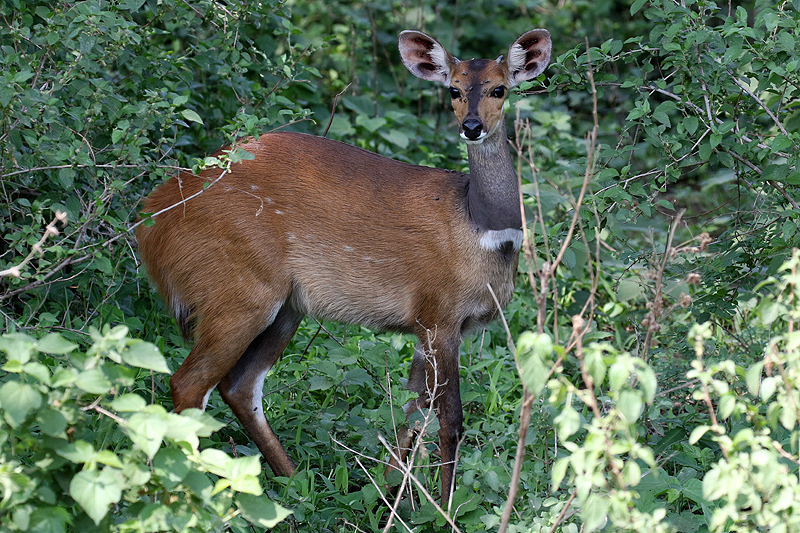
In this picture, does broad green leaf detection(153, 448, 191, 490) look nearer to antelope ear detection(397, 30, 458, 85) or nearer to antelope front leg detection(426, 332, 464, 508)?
antelope front leg detection(426, 332, 464, 508)

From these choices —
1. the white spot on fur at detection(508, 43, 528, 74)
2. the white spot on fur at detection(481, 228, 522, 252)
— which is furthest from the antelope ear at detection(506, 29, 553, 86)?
the white spot on fur at detection(481, 228, 522, 252)

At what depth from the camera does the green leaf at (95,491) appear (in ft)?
7.78

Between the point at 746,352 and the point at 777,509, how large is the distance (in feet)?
8.26

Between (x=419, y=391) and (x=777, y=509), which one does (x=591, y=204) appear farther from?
(x=777, y=509)

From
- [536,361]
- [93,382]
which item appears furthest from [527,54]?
[93,382]

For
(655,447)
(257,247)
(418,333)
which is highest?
(257,247)

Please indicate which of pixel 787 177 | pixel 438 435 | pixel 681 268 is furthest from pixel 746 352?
pixel 438 435

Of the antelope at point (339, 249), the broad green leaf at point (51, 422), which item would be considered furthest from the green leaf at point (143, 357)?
the antelope at point (339, 249)

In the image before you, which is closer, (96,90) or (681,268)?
(96,90)

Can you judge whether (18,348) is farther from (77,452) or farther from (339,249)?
(339,249)

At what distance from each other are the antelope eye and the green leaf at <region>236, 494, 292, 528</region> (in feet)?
8.09

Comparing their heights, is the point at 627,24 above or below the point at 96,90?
below

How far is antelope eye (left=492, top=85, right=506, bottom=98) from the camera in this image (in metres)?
4.39

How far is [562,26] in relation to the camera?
10422 mm
